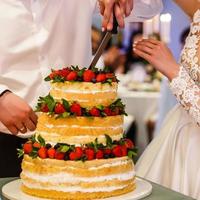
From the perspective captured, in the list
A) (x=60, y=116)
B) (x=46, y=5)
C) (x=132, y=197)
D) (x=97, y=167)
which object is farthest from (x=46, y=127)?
(x=46, y=5)

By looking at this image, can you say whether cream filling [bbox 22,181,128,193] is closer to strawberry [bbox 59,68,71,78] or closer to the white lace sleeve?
strawberry [bbox 59,68,71,78]

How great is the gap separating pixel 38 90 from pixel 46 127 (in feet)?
1.86

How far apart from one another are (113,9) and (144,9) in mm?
633

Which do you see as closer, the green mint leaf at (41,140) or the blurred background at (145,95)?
the green mint leaf at (41,140)

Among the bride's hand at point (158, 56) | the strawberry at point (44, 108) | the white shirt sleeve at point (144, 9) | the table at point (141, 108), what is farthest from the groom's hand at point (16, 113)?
the table at point (141, 108)

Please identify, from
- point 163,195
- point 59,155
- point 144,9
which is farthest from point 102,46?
point 144,9

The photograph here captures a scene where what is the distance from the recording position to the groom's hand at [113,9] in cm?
168

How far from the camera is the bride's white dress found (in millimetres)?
2043

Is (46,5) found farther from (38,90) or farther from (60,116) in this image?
(60,116)

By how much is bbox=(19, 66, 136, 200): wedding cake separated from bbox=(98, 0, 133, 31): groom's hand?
229 millimetres

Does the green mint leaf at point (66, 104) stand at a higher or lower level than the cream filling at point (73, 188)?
higher

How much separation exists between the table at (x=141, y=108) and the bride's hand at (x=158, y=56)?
12.2ft

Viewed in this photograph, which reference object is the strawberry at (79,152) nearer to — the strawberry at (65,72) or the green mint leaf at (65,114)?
the green mint leaf at (65,114)

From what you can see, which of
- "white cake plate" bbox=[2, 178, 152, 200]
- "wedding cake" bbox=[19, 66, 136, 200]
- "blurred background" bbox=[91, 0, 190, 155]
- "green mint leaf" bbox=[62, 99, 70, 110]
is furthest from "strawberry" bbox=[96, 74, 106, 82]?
"blurred background" bbox=[91, 0, 190, 155]
